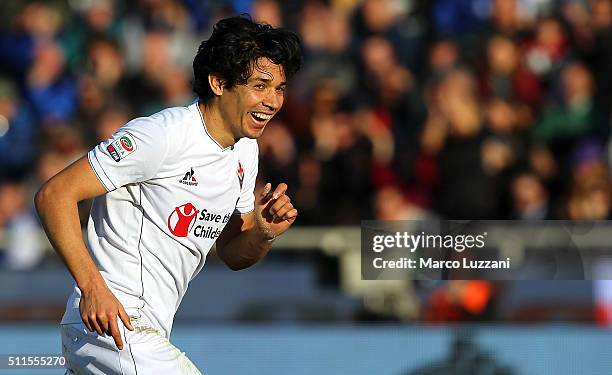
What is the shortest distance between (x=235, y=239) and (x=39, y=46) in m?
6.22

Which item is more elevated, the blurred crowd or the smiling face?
the blurred crowd

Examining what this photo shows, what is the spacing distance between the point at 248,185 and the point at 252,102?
483 mm

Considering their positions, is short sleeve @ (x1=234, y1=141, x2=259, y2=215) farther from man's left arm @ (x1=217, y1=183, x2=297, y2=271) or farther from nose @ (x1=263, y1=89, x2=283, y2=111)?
nose @ (x1=263, y1=89, x2=283, y2=111)

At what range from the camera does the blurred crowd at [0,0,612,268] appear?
8.58 meters

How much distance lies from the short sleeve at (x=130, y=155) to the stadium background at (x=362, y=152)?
269cm

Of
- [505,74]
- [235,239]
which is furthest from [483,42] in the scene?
[235,239]

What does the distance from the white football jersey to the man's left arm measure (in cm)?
27

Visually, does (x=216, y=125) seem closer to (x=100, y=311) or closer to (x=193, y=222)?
(x=193, y=222)

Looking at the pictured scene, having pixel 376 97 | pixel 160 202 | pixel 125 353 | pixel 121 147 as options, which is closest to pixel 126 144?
pixel 121 147

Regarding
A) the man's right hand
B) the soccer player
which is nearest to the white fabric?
the soccer player

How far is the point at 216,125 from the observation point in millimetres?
4590

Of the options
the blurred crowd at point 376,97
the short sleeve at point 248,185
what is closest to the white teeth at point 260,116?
the short sleeve at point 248,185

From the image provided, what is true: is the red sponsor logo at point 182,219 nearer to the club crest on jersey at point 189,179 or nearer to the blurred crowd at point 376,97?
the club crest on jersey at point 189,179

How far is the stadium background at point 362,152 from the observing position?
264 inches
